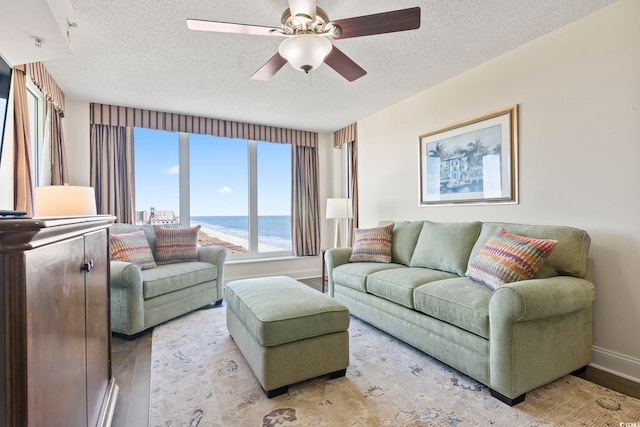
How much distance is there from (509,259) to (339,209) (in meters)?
2.61

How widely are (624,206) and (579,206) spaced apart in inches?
9.8

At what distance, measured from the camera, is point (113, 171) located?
3965mm

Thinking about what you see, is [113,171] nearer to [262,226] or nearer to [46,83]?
[46,83]

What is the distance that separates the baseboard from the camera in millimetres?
2006

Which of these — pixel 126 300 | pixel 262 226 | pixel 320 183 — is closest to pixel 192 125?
pixel 262 226

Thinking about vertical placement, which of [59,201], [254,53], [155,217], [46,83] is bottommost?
[155,217]

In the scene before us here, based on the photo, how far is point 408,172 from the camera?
382 centimetres

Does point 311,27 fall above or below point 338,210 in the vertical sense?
above

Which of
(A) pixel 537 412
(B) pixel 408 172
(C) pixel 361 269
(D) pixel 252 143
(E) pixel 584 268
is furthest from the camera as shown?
(D) pixel 252 143

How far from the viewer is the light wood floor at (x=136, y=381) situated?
168 centimetres

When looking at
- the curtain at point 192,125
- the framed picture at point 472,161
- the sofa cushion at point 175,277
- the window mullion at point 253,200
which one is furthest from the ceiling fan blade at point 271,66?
the window mullion at point 253,200

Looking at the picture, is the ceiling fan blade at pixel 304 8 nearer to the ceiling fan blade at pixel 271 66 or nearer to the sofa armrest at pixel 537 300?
the ceiling fan blade at pixel 271 66

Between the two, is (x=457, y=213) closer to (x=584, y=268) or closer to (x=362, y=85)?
(x=584, y=268)

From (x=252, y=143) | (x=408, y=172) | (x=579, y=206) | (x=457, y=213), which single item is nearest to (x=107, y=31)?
(x=252, y=143)
